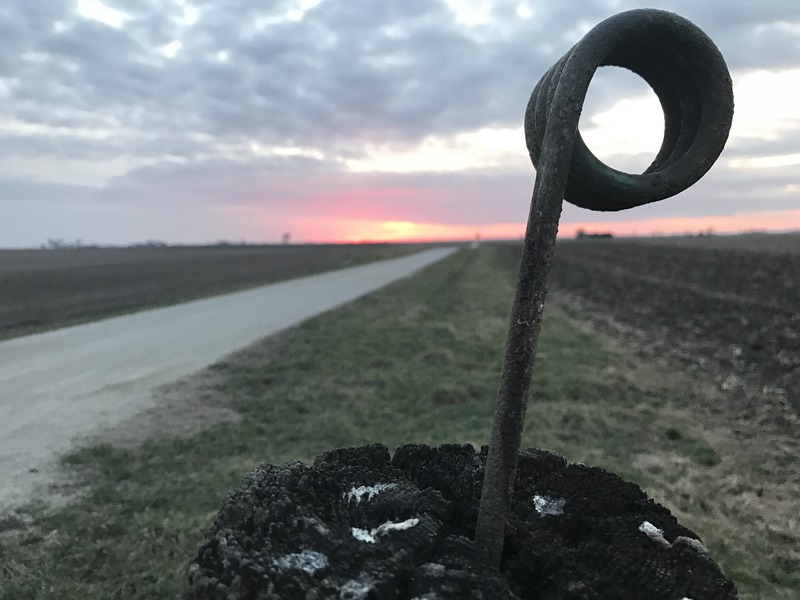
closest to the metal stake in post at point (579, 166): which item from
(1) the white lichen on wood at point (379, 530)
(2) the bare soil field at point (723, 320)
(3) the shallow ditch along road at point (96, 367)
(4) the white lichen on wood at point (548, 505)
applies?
(1) the white lichen on wood at point (379, 530)

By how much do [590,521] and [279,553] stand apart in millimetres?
950

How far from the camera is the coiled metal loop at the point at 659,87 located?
1.74 m

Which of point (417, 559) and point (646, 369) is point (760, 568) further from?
point (646, 369)

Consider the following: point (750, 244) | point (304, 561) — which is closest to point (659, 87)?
point (304, 561)

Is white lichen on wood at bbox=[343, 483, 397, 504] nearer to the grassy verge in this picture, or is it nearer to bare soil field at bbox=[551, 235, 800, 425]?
the grassy verge

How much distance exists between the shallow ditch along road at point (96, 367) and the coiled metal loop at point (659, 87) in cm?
485

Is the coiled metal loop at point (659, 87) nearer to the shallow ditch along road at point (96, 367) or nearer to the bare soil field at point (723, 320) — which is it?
Result: the shallow ditch along road at point (96, 367)

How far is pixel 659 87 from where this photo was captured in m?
1.97

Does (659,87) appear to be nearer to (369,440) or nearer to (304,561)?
(304,561)

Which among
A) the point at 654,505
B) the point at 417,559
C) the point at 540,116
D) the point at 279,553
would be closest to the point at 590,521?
the point at 654,505

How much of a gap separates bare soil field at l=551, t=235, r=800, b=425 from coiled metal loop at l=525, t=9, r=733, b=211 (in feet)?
20.6

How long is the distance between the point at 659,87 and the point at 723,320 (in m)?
12.8

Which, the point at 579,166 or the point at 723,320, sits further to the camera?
the point at 723,320

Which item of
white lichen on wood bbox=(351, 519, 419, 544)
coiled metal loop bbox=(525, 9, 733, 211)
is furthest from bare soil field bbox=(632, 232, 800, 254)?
white lichen on wood bbox=(351, 519, 419, 544)
